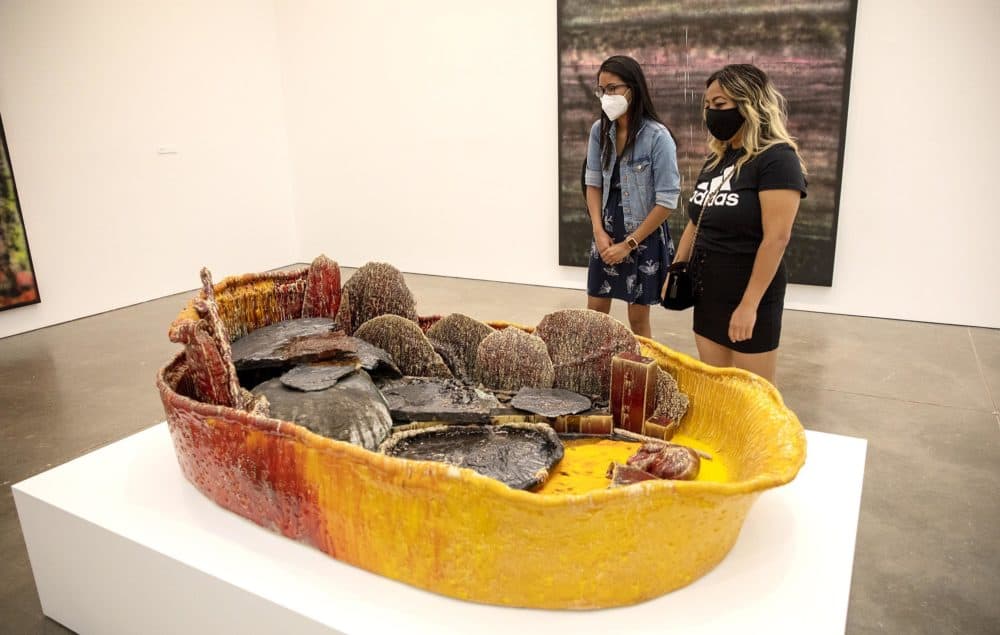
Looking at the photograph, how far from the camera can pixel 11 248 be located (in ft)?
15.5

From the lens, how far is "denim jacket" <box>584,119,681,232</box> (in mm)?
2779

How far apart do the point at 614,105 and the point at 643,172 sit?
29 centimetres

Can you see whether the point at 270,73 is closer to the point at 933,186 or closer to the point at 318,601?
the point at 933,186

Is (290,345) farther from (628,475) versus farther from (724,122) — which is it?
(724,122)

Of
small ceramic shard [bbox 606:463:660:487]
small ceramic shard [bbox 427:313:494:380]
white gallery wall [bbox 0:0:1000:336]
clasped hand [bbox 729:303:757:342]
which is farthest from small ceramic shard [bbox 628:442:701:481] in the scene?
white gallery wall [bbox 0:0:1000:336]

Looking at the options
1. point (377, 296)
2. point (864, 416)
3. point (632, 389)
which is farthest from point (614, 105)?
point (864, 416)

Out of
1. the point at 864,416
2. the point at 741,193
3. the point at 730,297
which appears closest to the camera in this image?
the point at 741,193

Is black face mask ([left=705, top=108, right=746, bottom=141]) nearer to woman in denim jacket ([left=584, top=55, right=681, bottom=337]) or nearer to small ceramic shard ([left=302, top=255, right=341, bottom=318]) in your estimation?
woman in denim jacket ([left=584, top=55, right=681, bottom=337])

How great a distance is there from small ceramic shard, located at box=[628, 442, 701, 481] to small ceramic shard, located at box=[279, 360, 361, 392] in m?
0.65

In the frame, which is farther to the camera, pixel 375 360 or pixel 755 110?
pixel 755 110

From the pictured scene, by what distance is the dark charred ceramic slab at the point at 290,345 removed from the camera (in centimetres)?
160

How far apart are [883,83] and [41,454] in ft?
16.8

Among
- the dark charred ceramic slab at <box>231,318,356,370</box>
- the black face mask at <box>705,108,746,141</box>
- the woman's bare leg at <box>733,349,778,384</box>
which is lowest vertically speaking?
the woman's bare leg at <box>733,349,778,384</box>

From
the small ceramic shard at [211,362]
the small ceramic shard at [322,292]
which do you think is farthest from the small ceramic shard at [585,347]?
the small ceramic shard at [211,362]
